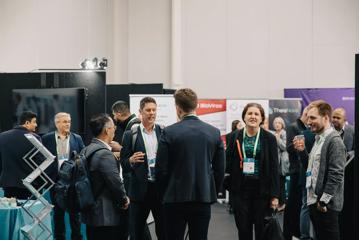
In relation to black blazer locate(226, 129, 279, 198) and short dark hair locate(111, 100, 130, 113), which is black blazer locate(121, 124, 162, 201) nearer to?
black blazer locate(226, 129, 279, 198)

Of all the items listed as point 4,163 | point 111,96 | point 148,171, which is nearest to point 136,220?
point 148,171

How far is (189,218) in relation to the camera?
3.13 m

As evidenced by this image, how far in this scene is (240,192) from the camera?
3.50 meters

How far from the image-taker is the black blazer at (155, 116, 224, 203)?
306cm

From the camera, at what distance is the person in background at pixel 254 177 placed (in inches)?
136

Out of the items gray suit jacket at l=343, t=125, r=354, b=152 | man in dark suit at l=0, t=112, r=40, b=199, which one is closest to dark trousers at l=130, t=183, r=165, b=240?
man in dark suit at l=0, t=112, r=40, b=199

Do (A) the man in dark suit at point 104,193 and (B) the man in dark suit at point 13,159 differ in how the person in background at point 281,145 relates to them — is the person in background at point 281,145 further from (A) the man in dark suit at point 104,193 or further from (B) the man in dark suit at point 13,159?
(A) the man in dark suit at point 104,193

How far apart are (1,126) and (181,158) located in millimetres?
3610

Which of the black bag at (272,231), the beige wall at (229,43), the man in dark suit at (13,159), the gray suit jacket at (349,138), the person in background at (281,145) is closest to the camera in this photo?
the black bag at (272,231)

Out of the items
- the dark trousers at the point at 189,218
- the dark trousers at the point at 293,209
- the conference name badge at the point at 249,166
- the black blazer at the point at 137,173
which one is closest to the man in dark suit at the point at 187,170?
the dark trousers at the point at 189,218

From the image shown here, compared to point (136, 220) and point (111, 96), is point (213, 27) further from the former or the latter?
point (136, 220)

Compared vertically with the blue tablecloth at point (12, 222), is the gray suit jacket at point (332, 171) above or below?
above

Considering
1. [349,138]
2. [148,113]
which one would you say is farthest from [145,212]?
[349,138]

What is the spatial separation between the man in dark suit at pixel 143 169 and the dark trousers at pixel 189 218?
54 centimetres
